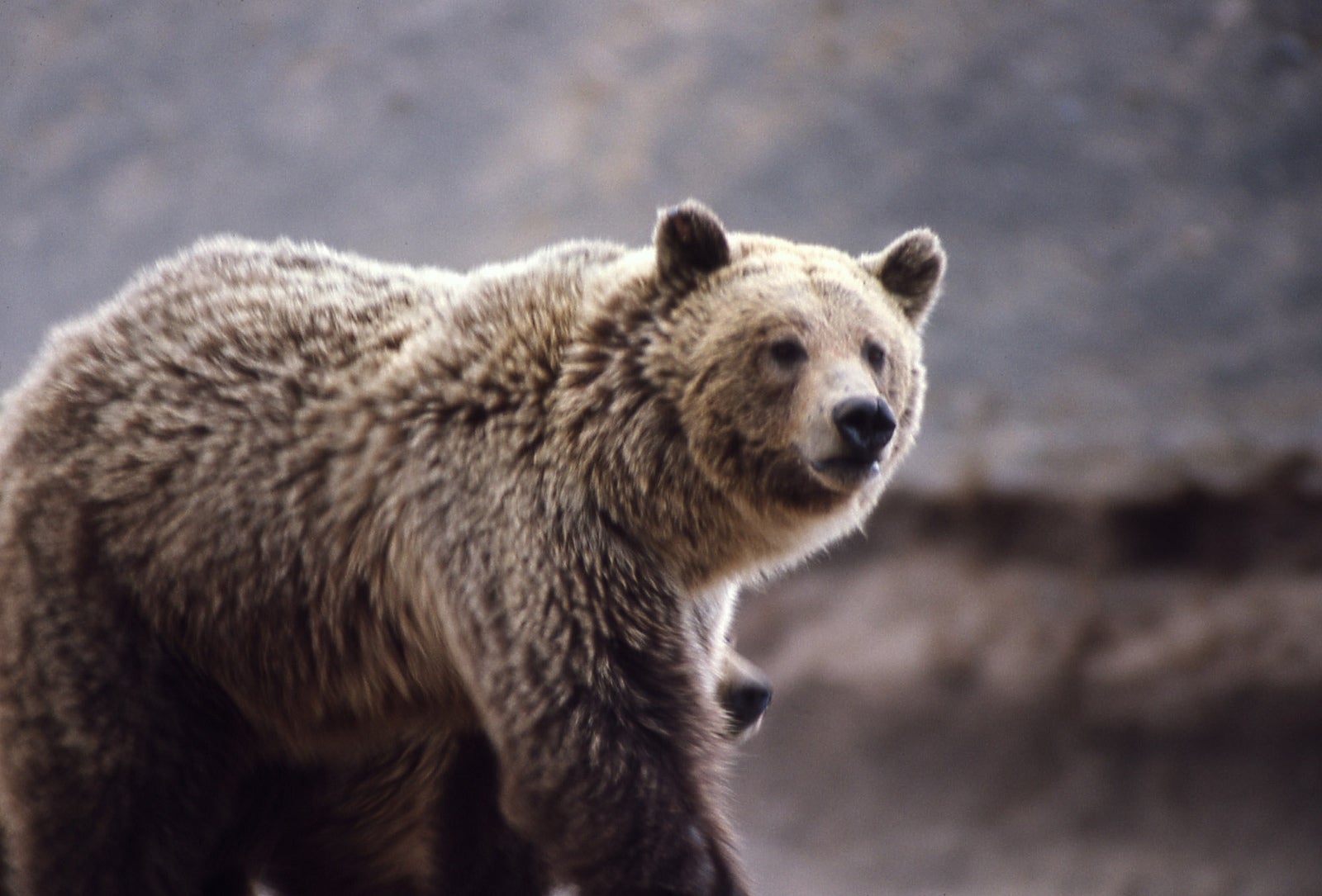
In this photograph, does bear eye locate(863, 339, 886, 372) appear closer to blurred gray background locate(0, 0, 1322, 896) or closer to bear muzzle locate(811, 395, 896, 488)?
bear muzzle locate(811, 395, 896, 488)

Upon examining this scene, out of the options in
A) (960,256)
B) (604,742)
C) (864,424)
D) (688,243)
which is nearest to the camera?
(604,742)

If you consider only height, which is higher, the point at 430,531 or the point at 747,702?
the point at 747,702

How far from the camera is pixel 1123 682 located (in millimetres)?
9117

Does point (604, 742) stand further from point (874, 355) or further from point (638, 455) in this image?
point (874, 355)

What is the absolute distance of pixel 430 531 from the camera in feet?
12.0

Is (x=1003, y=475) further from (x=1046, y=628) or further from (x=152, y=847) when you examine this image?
(x=152, y=847)

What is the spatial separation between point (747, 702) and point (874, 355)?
4.28 ft

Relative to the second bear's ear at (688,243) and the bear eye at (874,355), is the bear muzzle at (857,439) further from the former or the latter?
the second bear's ear at (688,243)

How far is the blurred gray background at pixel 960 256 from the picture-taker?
909cm

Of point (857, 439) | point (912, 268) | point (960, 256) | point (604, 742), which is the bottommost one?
point (604, 742)

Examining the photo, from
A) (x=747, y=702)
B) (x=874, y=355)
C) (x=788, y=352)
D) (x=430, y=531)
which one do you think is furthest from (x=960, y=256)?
(x=430, y=531)

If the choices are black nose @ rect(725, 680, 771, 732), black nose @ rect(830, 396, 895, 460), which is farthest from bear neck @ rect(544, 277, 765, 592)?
black nose @ rect(725, 680, 771, 732)

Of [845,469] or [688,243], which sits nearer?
[845,469]

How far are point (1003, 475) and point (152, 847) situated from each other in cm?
700
